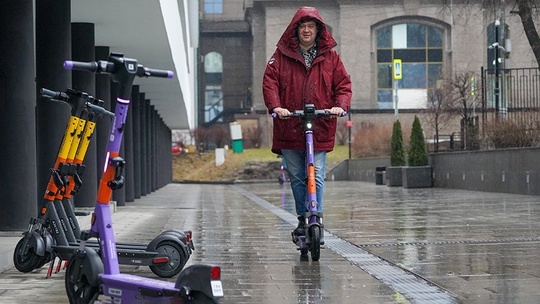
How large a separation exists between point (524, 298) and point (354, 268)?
1957 mm

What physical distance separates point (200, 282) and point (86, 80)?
12370 mm

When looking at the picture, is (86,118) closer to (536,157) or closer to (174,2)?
(174,2)

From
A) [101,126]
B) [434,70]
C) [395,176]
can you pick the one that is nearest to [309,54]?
[101,126]

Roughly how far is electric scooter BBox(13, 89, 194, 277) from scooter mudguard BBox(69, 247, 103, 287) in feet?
6.49

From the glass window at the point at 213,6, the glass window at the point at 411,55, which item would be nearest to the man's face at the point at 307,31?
the glass window at the point at 411,55

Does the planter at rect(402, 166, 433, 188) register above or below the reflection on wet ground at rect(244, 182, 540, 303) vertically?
above

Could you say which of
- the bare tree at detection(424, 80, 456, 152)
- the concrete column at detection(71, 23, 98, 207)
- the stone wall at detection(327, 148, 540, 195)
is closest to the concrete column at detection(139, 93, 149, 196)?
the stone wall at detection(327, 148, 540, 195)

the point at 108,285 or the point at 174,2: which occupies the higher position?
the point at 174,2

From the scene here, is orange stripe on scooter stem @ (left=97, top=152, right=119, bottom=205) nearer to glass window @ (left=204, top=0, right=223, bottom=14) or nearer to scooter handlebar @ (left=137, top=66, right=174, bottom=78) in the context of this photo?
scooter handlebar @ (left=137, top=66, right=174, bottom=78)

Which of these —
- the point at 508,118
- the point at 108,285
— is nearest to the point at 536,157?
the point at 508,118

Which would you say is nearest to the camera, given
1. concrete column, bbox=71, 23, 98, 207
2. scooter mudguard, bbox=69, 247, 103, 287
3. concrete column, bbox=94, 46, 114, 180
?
scooter mudguard, bbox=69, 247, 103, 287

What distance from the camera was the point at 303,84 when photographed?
28.1 feet

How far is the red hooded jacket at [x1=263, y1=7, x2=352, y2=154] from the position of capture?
8477 millimetres

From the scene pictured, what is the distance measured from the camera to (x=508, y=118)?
26688 mm
